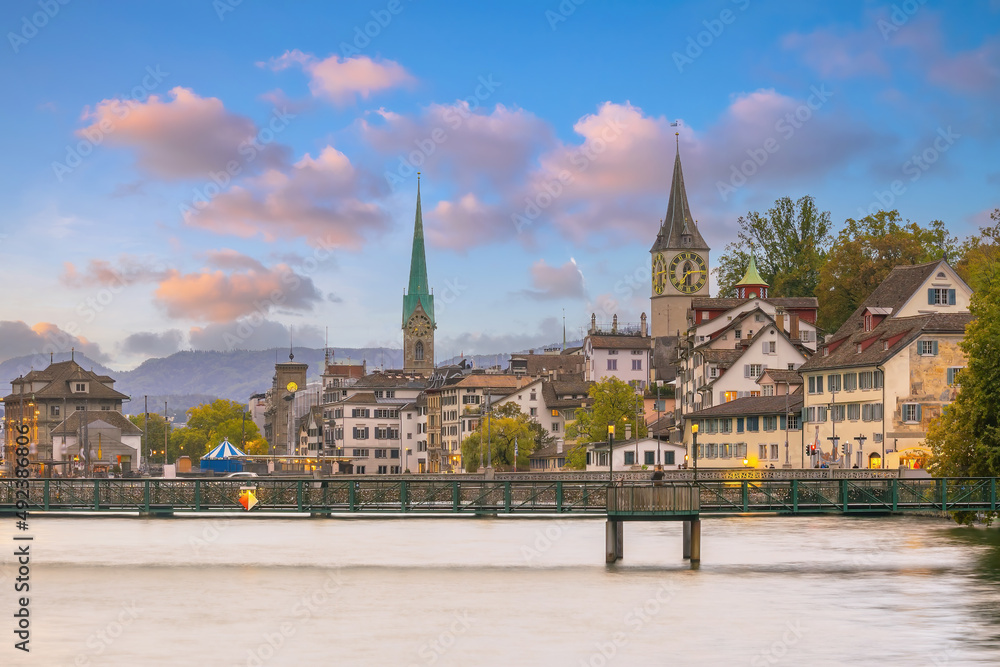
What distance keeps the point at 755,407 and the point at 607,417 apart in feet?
79.2

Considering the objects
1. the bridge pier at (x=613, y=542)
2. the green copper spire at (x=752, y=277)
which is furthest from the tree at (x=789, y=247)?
the bridge pier at (x=613, y=542)

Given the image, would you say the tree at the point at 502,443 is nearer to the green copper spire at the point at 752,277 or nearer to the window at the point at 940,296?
the green copper spire at the point at 752,277

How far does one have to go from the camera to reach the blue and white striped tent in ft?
Answer: 574

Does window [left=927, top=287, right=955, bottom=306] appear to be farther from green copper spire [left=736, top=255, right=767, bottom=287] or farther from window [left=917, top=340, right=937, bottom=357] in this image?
green copper spire [left=736, top=255, right=767, bottom=287]

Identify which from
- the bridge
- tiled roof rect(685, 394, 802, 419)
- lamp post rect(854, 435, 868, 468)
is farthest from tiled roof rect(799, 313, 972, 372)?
the bridge

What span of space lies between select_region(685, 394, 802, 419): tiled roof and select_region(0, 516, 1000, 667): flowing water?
40.4 meters

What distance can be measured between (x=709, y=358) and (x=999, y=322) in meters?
74.6

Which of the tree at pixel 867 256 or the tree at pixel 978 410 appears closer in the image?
the tree at pixel 978 410

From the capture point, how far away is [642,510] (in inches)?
2285

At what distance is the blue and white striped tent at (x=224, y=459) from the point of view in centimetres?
17500

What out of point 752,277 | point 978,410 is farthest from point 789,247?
point 978,410

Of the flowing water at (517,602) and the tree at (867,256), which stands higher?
the tree at (867,256)

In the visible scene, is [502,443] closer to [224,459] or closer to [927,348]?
[224,459]

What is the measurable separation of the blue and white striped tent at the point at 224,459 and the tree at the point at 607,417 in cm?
4206
